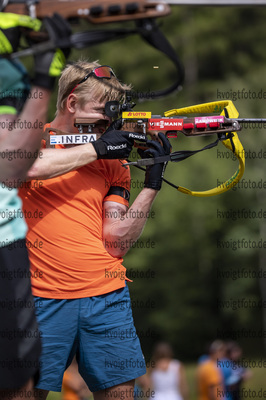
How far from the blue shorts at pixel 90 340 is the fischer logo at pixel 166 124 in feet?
3.53

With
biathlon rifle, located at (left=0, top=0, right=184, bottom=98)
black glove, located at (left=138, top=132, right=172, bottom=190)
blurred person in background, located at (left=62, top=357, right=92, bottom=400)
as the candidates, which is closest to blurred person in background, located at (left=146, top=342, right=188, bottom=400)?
blurred person in background, located at (left=62, top=357, right=92, bottom=400)

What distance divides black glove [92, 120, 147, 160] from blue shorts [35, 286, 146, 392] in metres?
0.79

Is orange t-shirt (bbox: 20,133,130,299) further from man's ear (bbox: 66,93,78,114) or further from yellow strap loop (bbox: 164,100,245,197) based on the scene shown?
yellow strap loop (bbox: 164,100,245,197)

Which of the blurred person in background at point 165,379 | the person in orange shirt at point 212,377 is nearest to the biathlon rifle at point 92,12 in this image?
the person in orange shirt at point 212,377

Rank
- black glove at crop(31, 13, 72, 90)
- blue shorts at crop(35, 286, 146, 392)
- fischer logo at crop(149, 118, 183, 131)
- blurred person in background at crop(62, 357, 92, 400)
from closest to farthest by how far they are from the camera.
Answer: black glove at crop(31, 13, 72, 90), blue shorts at crop(35, 286, 146, 392), fischer logo at crop(149, 118, 183, 131), blurred person in background at crop(62, 357, 92, 400)

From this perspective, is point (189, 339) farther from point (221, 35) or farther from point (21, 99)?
point (21, 99)

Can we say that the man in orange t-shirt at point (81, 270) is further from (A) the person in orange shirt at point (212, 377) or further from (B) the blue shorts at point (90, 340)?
(A) the person in orange shirt at point (212, 377)

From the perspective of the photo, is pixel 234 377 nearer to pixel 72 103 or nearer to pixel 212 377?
pixel 212 377

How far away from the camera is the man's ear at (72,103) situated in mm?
4207

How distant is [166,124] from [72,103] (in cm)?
61

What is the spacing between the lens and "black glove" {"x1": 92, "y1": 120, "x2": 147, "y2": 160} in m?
3.96

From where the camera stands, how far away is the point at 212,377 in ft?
28.6

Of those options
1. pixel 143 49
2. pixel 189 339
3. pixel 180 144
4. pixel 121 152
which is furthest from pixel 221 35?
pixel 121 152

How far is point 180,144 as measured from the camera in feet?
63.5
